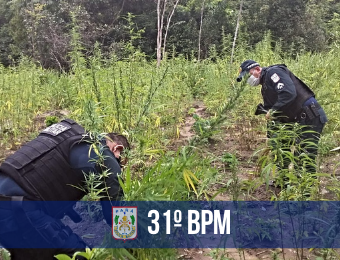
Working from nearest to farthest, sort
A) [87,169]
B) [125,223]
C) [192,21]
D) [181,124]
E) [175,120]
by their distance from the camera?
[125,223] < [87,169] < [175,120] < [181,124] < [192,21]

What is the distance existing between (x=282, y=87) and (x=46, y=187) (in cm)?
255

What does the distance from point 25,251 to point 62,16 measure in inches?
573

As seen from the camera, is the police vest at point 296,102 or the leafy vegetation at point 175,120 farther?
the police vest at point 296,102

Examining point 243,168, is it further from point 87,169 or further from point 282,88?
point 87,169

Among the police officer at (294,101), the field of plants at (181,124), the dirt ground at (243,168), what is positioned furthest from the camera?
the police officer at (294,101)

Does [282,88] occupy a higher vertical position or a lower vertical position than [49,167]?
higher

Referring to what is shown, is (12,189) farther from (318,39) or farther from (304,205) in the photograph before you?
(318,39)

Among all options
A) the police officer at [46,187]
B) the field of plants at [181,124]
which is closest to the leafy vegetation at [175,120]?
the field of plants at [181,124]

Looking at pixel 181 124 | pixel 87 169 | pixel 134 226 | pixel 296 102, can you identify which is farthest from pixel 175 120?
pixel 134 226

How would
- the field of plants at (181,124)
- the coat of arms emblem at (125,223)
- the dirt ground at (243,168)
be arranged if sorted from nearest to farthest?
1. the coat of arms emblem at (125,223)
2. the field of plants at (181,124)
3. the dirt ground at (243,168)

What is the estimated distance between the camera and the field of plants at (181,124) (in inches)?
80.7

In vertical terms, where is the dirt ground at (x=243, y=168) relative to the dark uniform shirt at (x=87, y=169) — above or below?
below

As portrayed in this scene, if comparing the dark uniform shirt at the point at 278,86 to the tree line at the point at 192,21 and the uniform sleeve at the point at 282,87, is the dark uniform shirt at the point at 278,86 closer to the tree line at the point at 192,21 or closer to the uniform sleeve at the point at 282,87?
the uniform sleeve at the point at 282,87

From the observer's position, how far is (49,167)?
2.06m
